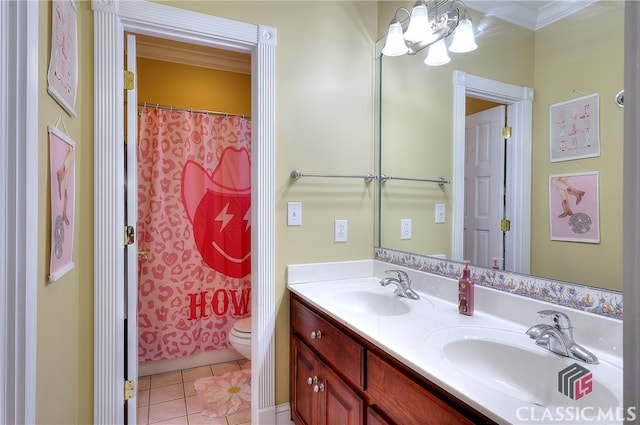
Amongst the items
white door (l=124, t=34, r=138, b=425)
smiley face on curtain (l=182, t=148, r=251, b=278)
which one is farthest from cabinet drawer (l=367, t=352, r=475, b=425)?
smiley face on curtain (l=182, t=148, r=251, b=278)

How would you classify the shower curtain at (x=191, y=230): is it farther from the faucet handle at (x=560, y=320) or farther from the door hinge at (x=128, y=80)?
the faucet handle at (x=560, y=320)

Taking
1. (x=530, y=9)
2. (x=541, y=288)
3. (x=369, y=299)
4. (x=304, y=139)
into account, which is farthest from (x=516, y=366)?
(x=304, y=139)

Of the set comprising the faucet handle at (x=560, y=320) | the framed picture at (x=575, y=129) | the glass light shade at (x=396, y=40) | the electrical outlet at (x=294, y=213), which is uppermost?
the glass light shade at (x=396, y=40)

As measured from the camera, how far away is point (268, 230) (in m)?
1.69

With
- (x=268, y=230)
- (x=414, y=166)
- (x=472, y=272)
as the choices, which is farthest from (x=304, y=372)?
(x=414, y=166)

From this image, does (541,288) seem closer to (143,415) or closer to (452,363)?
(452,363)

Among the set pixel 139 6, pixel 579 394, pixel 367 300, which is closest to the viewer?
pixel 579 394

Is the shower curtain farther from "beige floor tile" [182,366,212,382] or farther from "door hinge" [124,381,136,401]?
"door hinge" [124,381,136,401]

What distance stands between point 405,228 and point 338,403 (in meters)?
0.96

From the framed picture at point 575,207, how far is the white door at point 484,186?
211mm

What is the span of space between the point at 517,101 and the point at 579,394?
3.17ft

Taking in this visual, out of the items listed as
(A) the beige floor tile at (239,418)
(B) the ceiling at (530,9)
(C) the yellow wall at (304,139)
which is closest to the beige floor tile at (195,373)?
(A) the beige floor tile at (239,418)

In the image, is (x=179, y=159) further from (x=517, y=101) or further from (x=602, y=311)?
(x=602, y=311)

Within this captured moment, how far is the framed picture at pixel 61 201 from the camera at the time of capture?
1.00 m
